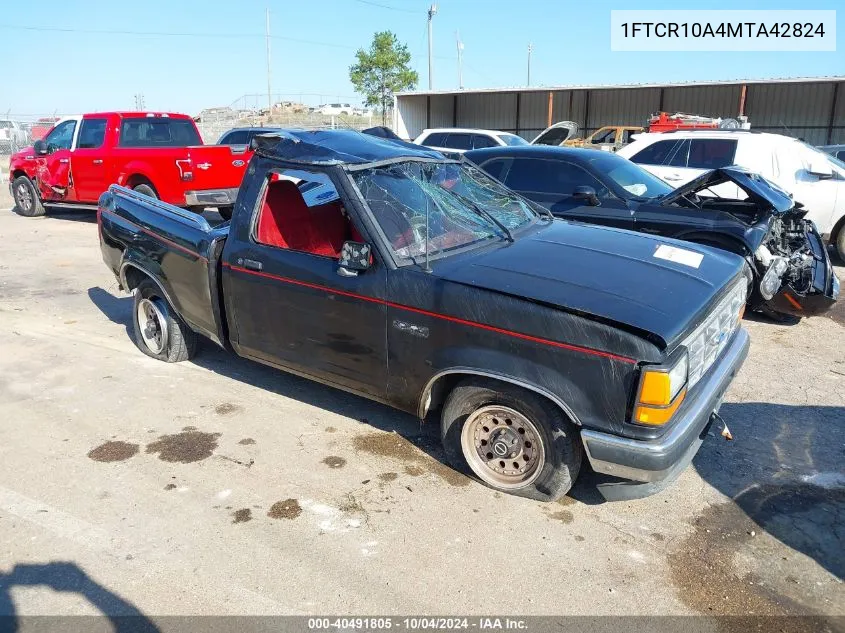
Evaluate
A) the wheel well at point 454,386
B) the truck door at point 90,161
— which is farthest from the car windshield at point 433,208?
the truck door at point 90,161

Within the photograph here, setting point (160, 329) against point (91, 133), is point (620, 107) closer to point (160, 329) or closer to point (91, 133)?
point (91, 133)

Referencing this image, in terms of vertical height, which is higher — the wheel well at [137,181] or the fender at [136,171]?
the fender at [136,171]

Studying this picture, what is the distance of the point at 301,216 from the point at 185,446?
1.67 metres

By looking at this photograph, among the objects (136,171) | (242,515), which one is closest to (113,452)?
(242,515)

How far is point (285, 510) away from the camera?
136 inches

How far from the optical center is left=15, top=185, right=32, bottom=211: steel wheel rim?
1367 centimetres

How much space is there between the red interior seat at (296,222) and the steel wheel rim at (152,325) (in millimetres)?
1611

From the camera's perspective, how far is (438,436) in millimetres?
4258

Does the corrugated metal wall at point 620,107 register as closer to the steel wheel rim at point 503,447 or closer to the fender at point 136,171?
the fender at point 136,171

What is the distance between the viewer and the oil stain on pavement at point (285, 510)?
3.42 m

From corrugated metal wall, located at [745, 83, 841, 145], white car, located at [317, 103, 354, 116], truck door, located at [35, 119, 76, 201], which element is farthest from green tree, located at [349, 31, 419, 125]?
truck door, located at [35, 119, 76, 201]

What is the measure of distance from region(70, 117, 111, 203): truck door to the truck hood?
9.89 meters

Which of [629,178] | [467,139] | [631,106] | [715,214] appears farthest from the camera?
[631,106]

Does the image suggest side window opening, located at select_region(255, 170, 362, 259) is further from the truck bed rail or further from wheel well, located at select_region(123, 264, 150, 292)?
wheel well, located at select_region(123, 264, 150, 292)
